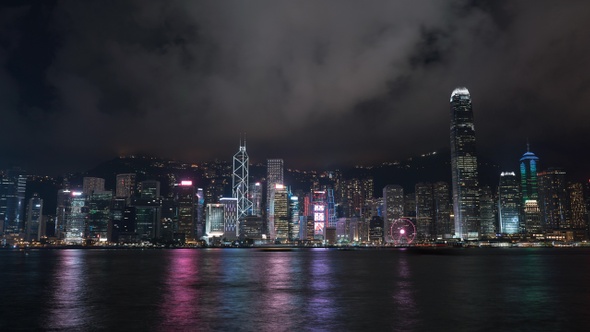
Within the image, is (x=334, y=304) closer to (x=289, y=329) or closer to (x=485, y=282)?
(x=289, y=329)

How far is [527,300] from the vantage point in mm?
47906

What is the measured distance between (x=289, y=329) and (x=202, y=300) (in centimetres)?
1710

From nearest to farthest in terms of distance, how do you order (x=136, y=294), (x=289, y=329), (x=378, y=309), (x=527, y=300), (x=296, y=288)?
(x=289, y=329) < (x=378, y=309) < (x=527, y=300) < (x=136, y=294) < (x=296, y=288)

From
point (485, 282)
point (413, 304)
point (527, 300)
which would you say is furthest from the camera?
point (485, 282)

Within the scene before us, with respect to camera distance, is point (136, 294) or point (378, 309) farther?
point (136, 294)

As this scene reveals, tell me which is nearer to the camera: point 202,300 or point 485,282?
point 202,300

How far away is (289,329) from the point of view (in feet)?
107

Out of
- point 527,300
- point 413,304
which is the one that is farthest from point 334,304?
point 527,300

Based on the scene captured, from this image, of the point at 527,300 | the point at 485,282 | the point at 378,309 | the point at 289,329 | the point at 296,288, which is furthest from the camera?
the point at 485,282

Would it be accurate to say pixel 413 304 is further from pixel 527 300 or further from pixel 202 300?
pixel 202 300

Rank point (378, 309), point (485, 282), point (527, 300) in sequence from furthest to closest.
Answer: point (485, 282)
point (527, 300)
point (378, 309)

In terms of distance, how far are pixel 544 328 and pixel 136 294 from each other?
3854 centimetres

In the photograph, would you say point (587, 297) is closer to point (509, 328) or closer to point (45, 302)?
point (509, 328)

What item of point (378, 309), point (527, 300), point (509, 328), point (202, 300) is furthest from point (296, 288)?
point (509, 328)
